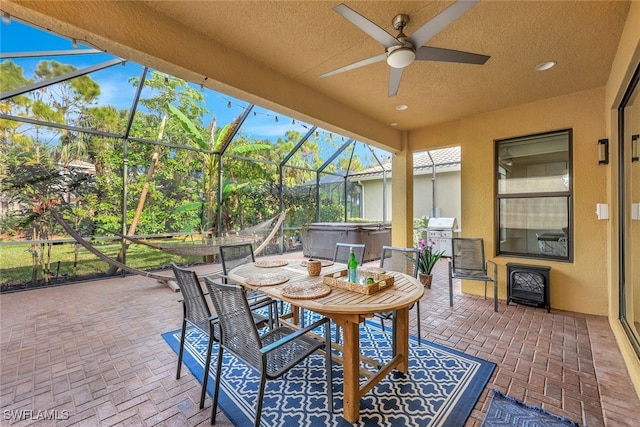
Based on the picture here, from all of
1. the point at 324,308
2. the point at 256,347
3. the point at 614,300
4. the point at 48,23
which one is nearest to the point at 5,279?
the point at 48,23

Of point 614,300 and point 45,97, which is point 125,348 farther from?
point 614,300

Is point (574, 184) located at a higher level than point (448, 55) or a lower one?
lower

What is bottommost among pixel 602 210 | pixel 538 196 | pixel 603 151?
pixel 602 210

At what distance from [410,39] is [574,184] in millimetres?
3274

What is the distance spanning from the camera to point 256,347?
62.5 inches

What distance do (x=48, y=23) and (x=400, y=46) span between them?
245 cm

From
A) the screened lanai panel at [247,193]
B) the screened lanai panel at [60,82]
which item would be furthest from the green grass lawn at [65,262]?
the screened lanai panel at [60,82]

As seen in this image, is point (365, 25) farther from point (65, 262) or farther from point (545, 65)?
point (65, 262)

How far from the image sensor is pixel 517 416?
1.78 m

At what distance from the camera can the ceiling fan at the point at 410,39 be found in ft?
5.41

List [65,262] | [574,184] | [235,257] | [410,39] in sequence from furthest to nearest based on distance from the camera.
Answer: [65,262] → [574,184] → [235,257] → [410,39]

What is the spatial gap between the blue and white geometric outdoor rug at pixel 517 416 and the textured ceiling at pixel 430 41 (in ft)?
9.52

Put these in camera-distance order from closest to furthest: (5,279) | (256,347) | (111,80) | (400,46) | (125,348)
→ (256,347)
(400,46)
(125,348)
(5,279)
(111,80)

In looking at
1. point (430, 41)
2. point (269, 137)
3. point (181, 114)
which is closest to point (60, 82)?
point (181, 114)
